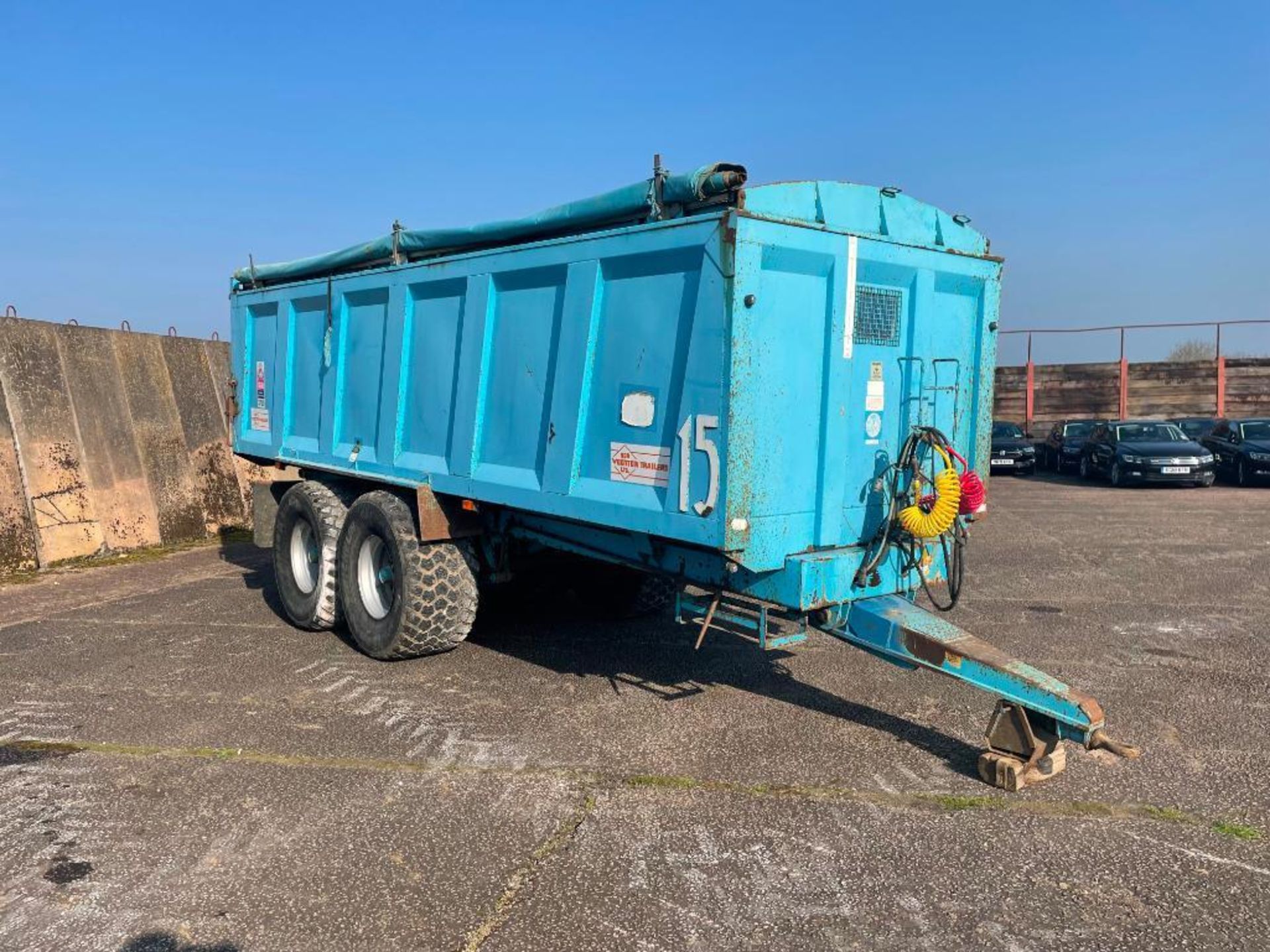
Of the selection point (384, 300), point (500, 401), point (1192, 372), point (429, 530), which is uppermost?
point (1192, 372)

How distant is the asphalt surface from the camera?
3264 millimetres

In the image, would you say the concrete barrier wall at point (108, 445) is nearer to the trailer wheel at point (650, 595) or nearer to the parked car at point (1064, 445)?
the trailer wheel at point (650, 595)

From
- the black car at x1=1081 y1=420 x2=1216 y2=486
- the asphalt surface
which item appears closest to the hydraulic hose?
the asphalt surface

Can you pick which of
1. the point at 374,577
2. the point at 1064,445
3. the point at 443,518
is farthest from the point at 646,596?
the point at 1064,445

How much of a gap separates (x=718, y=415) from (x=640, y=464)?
596 mm

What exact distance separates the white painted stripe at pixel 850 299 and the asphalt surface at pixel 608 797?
6.92 feet

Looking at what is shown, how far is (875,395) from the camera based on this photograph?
463 centimetres

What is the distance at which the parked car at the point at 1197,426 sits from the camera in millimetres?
20453

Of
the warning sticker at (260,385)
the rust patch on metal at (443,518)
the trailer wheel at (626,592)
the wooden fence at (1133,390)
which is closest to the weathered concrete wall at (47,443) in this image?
the warning sticker at (260,385)

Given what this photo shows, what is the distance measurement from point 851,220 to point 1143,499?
14058 millimetres

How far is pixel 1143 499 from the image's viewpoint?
628 inches

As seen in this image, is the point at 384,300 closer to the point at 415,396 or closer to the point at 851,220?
the point at 415,396

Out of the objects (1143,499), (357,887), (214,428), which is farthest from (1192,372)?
(357,887)

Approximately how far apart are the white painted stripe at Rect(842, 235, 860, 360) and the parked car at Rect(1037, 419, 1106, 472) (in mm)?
18171
